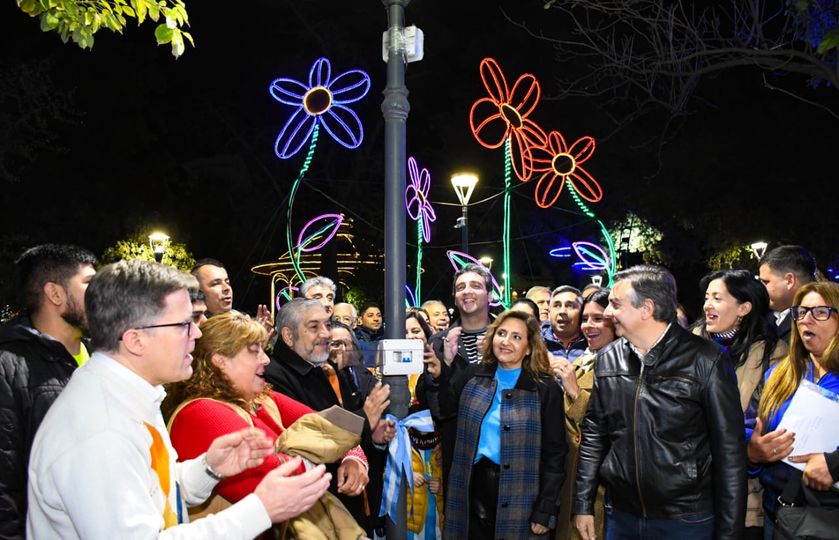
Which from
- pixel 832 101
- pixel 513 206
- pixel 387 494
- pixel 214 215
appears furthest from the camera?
pixel 214 215

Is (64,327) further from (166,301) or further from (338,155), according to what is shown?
(338,155)

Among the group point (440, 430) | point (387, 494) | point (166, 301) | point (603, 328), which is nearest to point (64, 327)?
point (166, 301)

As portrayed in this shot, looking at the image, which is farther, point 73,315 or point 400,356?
point 400,356

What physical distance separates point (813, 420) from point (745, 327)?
3.72 ft

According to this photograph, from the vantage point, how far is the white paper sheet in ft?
12.8

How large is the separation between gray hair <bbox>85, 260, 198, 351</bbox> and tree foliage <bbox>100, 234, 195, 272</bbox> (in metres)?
20.9

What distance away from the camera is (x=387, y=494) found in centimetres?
456

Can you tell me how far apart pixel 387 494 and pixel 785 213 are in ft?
77.7

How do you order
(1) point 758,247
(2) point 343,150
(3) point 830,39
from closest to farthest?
(3) point 830,39 < (1) point 758,247 < (2) point 343,150

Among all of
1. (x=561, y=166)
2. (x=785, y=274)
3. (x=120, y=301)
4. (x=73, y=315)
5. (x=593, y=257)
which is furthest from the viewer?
(x=593, y=257)

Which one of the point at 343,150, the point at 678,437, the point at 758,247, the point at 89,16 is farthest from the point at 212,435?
the point at 343,150

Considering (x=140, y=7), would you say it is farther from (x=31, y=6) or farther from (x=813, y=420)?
(x=813, y=420)

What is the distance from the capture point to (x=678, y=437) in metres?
3.95

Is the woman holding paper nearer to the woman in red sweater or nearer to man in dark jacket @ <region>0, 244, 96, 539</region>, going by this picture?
the woman in red sweater
